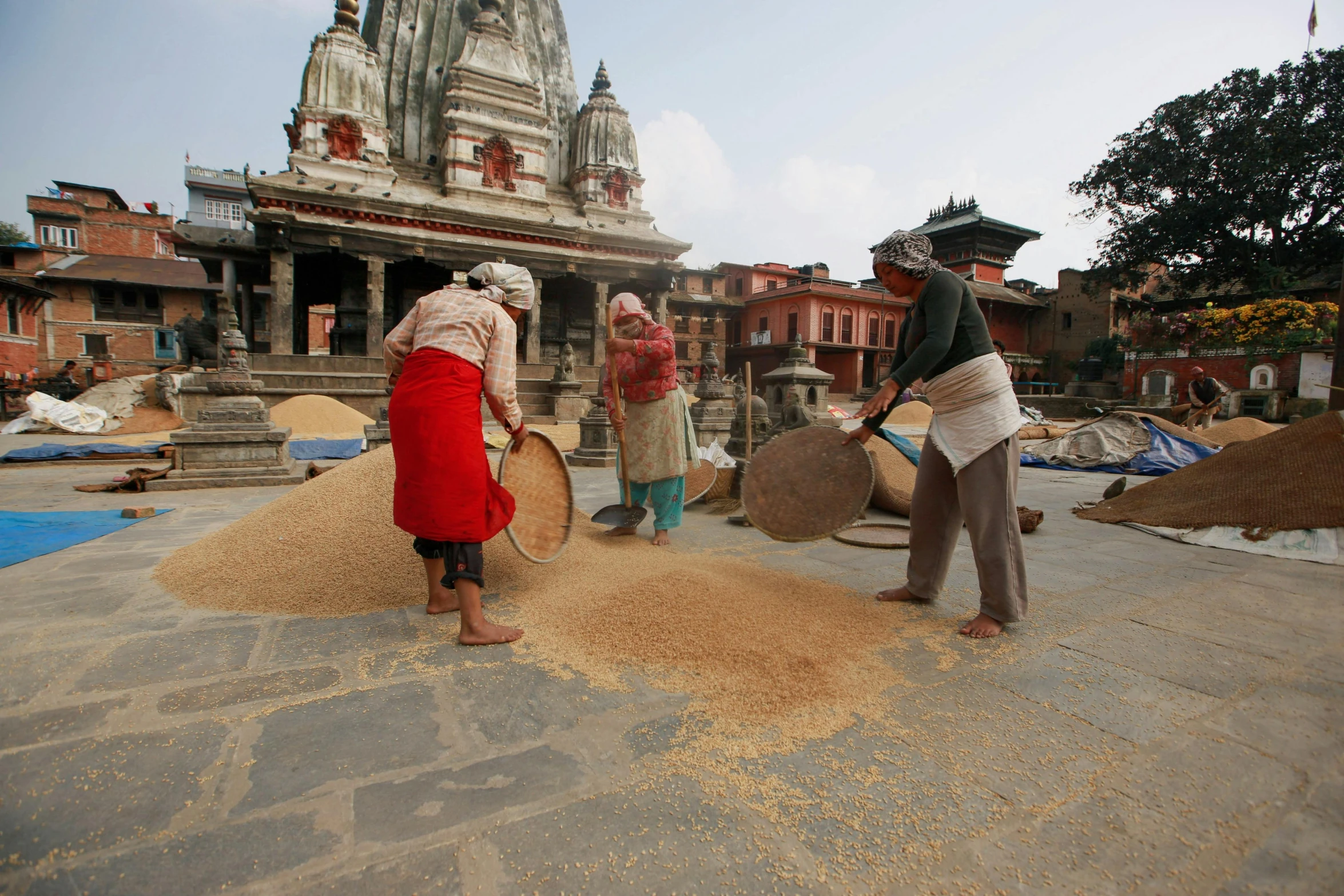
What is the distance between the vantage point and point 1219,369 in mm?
18391

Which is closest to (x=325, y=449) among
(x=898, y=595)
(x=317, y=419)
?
(x=317, y=419)

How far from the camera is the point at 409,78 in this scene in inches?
681

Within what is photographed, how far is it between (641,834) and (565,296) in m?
18.6

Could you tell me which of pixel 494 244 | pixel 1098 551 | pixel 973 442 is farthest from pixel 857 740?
pixel 494 244

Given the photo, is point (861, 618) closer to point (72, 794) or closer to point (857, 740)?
point (857, 740)

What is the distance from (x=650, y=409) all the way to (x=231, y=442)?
4.83 m

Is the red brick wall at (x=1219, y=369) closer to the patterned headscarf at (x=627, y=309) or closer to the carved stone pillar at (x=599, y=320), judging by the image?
the carved stone pillar at (x=599, y=320)

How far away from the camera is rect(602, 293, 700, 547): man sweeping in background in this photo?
3.61 metres

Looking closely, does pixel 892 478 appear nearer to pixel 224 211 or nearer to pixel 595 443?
pixel 595 443

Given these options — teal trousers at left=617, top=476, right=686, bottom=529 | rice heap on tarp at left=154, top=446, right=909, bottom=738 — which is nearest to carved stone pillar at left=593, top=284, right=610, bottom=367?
teal trousers at left=617, top=476, right=686, bottom=529

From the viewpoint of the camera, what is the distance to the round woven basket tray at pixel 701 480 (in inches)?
195

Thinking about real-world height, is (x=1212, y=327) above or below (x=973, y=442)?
above

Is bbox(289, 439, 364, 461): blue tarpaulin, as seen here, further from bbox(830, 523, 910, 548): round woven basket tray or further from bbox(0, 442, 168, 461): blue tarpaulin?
bbox(830, 523, 910, 548): round woven basket tray

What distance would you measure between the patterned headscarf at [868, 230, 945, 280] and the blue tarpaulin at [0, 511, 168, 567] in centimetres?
427
